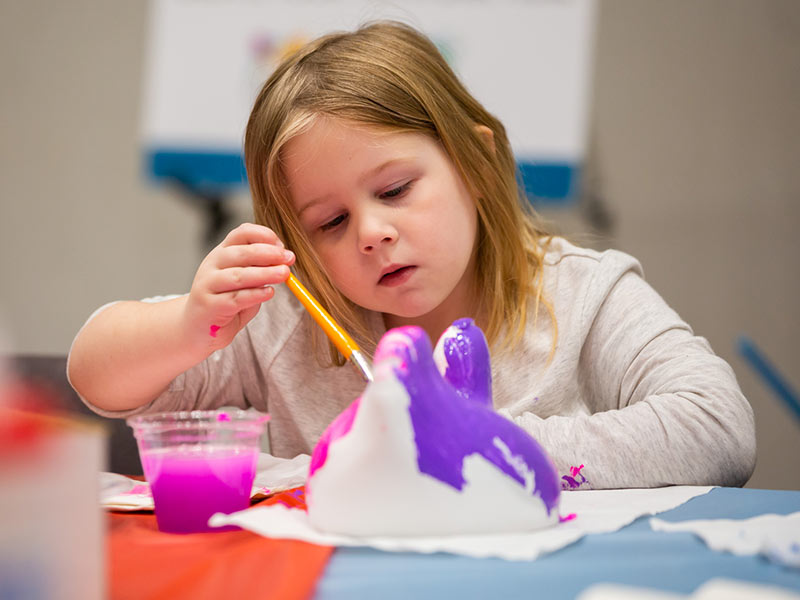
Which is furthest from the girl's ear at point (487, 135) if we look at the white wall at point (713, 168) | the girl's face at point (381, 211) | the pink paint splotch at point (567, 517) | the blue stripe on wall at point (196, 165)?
the white wall at point (713, 168)

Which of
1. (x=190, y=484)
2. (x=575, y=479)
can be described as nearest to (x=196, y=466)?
(x=190, y=484)

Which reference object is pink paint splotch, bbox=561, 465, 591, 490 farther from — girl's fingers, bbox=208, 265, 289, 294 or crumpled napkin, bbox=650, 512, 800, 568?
girl's fingers, bbox=208, 265, 289, 294

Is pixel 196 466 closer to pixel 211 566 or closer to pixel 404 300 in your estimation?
pixel 211 566

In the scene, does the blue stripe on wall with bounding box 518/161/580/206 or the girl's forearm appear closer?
the girl's forearm

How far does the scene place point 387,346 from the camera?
1.66 ft

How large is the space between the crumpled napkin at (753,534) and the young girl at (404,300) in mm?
161

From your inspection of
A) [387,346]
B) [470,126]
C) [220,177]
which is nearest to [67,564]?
[387,346]

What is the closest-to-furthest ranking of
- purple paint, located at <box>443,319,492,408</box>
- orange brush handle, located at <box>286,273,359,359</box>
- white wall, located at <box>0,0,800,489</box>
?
purple paint, located at <box>443,319,492,408</box> → orange brush handle, located at <box>286,273,359,359</box> → white wall, located at <box>0,0,800,489</box>

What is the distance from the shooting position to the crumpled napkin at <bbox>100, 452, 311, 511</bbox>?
623 millimetres

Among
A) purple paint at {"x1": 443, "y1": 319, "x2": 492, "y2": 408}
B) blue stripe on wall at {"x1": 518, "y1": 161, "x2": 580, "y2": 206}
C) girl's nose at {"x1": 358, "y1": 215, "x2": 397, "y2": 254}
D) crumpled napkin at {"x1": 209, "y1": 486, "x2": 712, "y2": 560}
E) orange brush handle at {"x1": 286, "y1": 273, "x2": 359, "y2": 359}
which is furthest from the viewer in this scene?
blue stripe on wall at {"x1": 518, "y1": 161, "x2": 580, "y2": 206}

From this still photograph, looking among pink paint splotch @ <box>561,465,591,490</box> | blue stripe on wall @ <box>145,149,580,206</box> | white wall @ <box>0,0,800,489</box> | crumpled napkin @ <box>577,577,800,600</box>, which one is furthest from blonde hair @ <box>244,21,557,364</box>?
white wall @ <box>0,0,800,489</box>

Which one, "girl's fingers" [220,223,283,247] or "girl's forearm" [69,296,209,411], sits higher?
"girl's fingers" [220,223,283,247]

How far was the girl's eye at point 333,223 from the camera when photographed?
2.87 ft

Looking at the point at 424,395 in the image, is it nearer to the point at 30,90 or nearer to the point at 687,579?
the point at 687,579
